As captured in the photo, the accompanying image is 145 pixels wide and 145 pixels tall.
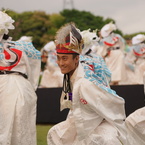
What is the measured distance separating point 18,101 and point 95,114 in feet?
5.75

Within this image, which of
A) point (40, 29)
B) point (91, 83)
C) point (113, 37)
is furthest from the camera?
point (40, 29)

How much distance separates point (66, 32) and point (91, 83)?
23.2 inches

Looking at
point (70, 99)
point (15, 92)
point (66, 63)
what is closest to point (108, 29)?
point (15, 92)

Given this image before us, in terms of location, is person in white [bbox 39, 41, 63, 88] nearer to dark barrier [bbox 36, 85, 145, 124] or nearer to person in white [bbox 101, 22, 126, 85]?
person in white [bbox 101, 22, 126, 85]

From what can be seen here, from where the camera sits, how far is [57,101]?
30.9 feet

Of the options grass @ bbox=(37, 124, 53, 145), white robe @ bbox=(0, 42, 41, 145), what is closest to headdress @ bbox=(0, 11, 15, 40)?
white robe @ bbox=(0, 42, 41, 145)

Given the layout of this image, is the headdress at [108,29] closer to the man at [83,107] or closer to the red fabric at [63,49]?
the man at [83,107]

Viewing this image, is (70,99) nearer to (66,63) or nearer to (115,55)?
(66,63)

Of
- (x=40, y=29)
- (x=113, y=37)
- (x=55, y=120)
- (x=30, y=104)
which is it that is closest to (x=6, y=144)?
(x=30, y=104)

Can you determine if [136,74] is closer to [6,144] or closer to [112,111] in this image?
[6,144]

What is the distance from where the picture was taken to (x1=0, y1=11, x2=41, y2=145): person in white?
228 inches

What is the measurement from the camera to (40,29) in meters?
38.2

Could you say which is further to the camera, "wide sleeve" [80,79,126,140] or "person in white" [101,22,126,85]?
"person in white" [101,22,126,85]

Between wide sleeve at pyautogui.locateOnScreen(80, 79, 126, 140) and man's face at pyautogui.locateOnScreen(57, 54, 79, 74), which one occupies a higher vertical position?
man's face at pyautogui.locateOnScreen(57, 54, 79, 74)
